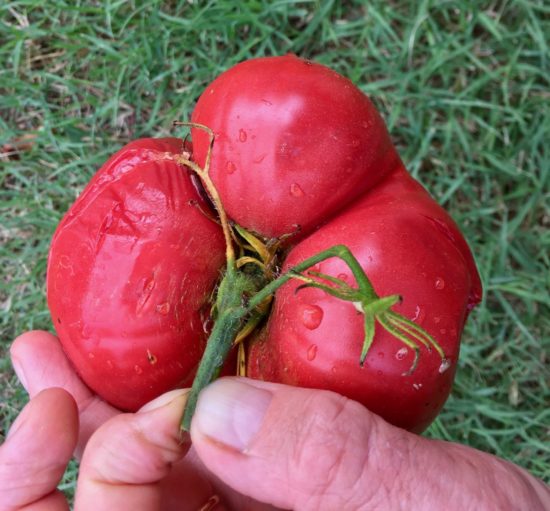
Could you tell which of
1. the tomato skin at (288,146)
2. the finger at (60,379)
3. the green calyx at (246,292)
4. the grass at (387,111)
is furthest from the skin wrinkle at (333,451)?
the grass at (387,111)

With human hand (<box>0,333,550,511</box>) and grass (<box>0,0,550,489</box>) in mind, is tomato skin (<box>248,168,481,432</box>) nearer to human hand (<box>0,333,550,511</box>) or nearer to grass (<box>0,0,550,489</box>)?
human hand (<box>0,333,550,511</box>)

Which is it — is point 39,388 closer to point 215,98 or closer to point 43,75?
point 215,98

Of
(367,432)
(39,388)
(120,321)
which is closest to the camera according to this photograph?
(367,432)

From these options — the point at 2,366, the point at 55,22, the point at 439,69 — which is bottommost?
the point at 2,366

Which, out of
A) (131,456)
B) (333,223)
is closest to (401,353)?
(333,223)

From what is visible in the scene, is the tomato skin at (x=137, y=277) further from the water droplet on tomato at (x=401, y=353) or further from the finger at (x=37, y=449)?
the water droplet on tomato at (x=401, y=353)

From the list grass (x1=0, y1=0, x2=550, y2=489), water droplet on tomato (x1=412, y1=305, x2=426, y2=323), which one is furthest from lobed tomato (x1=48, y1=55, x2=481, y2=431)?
grass (x1=0, y1=0, x2=550, y2=489)

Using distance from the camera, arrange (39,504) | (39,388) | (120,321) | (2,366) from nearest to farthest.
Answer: (120,321)
(39,504)
(39,388)
(2,366)

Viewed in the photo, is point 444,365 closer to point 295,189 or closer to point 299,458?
point 299,458

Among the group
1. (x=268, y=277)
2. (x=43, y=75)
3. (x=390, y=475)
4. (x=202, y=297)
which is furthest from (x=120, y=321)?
(x=43, y=75)
